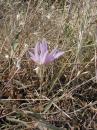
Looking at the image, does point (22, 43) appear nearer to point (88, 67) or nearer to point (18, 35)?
point (18, 35)

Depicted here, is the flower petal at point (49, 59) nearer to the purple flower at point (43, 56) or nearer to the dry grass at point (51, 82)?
the purple flower at point (43, 56)

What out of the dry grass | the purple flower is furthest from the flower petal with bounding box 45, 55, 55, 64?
the dry grass

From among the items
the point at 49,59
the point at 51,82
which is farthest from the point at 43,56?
the point at 51,82

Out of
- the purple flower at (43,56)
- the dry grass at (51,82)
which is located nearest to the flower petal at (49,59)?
the purple flower at (43,56)

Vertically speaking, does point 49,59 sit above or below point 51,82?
above

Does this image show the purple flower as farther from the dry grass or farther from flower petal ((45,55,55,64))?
the dry grass

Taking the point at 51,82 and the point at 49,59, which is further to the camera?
the point at 51,82

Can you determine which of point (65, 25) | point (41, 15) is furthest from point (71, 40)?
point (41, 15)

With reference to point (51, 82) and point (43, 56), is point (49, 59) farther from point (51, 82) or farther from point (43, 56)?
point (51, 82)
